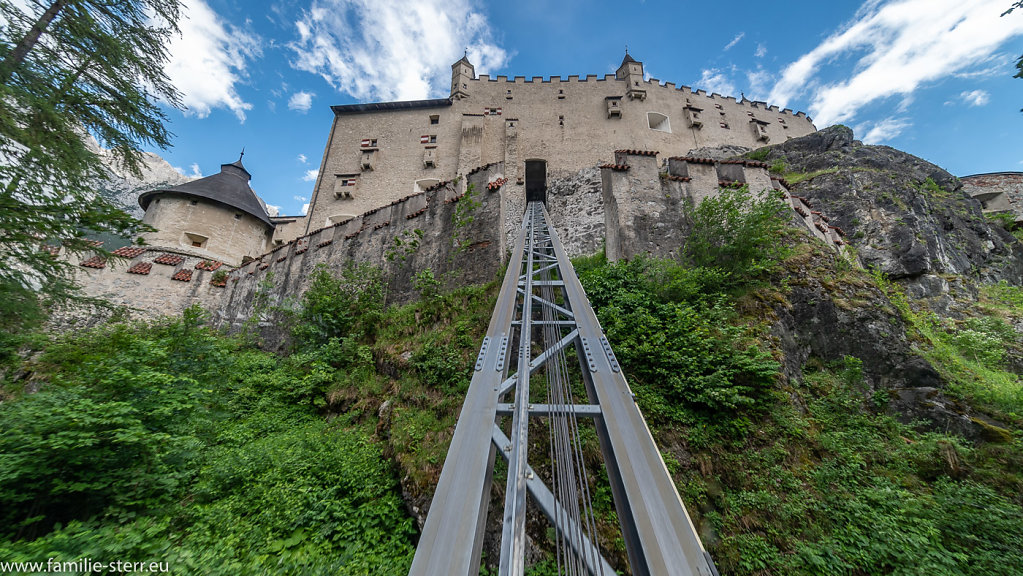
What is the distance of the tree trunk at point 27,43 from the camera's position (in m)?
4.46

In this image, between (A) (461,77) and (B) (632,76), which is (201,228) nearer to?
(A) (461,77)

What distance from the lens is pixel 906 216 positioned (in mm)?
9539

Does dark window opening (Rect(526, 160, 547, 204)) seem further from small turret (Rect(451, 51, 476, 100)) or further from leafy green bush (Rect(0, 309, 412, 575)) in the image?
leafy green bush (Rect(0, 309, 412, 575))

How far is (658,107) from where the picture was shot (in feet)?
72.0

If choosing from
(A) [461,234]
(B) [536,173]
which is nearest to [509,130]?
(B) [536,173]

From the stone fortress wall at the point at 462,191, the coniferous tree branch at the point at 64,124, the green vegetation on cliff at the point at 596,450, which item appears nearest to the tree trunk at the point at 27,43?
the coniferous tree branch at the point at 64,124

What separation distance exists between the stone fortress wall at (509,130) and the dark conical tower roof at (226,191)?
303cm

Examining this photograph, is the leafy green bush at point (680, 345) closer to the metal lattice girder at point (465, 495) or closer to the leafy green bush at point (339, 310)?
the metal lattice girder at point (465, 495)

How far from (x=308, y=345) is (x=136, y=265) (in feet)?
26.6

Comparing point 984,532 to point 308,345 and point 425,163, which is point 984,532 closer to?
point 308,345

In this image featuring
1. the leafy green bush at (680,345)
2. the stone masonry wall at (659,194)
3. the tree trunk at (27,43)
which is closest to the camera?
the leafy green bush at (680,345)

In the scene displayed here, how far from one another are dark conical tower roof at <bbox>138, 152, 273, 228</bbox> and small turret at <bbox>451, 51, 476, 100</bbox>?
1383 centimetres

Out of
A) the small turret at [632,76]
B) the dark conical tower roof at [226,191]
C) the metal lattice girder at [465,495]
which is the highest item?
the small turret at [632,76]

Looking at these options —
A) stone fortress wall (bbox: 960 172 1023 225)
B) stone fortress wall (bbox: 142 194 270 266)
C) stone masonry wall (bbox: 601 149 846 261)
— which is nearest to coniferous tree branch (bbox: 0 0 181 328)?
stone masonry wall (bbox: 601 149 846 261)
